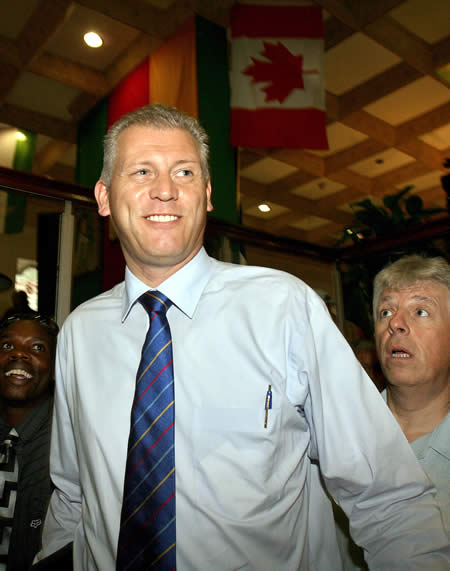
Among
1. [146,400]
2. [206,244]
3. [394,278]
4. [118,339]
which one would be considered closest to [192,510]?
[146,400]

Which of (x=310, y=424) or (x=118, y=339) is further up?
(x=118, y=339)

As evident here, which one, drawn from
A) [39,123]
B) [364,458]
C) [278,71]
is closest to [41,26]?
[39,123]

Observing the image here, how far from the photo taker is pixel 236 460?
1.00 metres

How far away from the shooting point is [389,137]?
6.22 m

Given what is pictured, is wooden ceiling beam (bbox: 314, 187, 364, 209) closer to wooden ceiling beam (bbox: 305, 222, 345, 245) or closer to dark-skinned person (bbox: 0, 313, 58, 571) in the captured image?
wooden ceiling beam (bbox: 305, 222, 345, 245)

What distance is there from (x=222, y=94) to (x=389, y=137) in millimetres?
2768

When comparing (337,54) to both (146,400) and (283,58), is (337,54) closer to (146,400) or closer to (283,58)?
(283,58)

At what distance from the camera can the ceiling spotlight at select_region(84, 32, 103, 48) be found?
188 inches

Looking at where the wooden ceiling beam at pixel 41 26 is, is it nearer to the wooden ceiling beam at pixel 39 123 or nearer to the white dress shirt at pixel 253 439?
the wooden ceiling beam at pixel 39 123

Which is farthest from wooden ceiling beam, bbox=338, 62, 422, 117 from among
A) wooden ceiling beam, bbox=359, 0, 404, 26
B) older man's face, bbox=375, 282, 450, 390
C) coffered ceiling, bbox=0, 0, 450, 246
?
older man's face, bbox=375, 282, 450, 390

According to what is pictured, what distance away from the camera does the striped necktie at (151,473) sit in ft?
3.09

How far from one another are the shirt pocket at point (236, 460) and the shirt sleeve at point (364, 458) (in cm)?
11

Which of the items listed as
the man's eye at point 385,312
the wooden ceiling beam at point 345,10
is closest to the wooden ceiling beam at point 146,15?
the wooden ceiling beam at point 345,10

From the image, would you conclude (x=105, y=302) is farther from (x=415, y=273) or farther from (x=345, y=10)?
(x=345, y=10)
